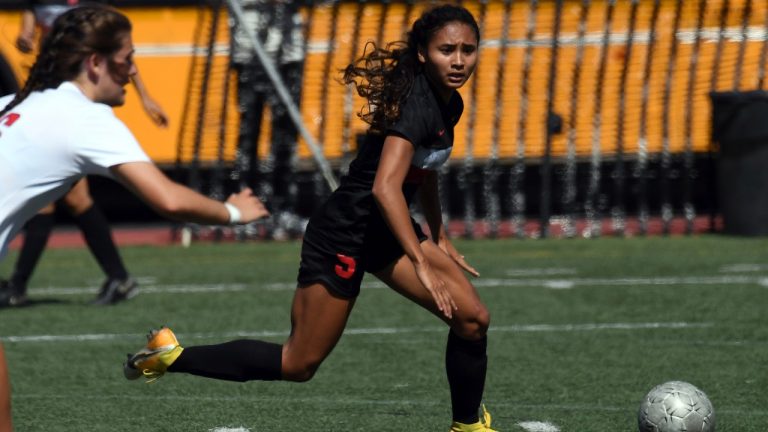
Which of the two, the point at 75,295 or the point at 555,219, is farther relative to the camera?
the point at 555,219

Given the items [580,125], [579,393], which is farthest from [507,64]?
[579,393]

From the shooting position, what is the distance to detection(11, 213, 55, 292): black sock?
10.5 meters

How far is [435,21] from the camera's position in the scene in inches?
234

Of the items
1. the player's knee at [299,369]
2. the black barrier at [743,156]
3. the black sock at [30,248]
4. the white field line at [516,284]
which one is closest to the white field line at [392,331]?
the black sock at [30,248]

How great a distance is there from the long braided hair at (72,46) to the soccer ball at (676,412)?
2450mm

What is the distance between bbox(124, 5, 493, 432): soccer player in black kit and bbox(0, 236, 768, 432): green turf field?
0.56 meters

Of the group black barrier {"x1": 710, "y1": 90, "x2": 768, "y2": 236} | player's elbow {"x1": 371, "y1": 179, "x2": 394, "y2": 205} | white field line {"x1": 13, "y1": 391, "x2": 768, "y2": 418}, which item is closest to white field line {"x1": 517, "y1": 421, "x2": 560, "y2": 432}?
white field line {"x1": 13, "y1": 391, "x2": 768, "y2": 418}

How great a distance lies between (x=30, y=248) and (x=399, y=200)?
550 centimetres

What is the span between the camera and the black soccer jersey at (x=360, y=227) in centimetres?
591

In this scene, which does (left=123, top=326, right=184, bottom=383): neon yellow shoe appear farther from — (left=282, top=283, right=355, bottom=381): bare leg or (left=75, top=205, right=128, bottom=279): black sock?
(left=75, top=205, right=128, bottom=279): black sock

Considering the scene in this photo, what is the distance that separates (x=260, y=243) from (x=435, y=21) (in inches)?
346

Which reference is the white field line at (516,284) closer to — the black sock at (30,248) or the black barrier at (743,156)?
the black sock at (30,248)

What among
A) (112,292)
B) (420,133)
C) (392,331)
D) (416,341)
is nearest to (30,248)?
(112,292)

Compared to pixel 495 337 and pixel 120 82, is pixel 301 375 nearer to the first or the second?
pixel 120 82
